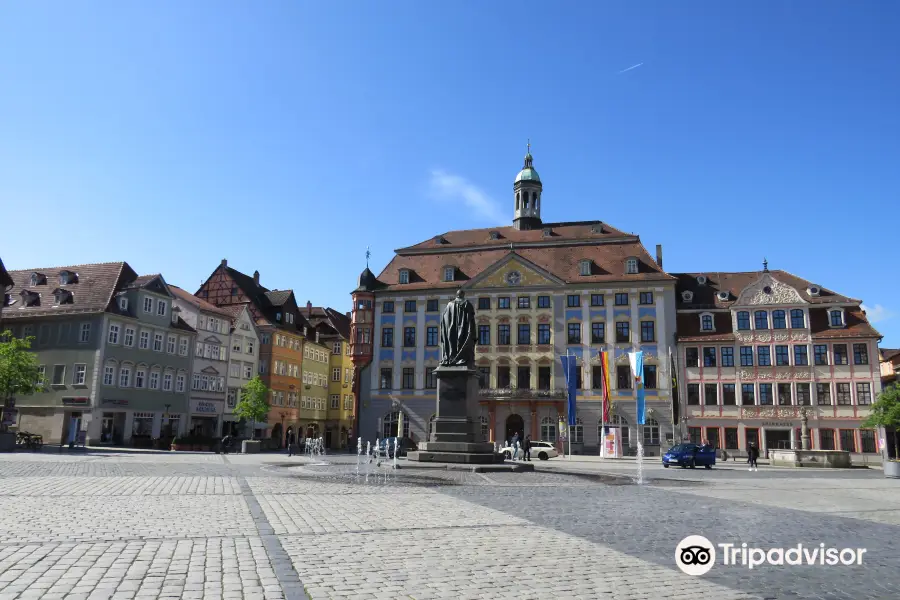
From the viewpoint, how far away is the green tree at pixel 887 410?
45.3m

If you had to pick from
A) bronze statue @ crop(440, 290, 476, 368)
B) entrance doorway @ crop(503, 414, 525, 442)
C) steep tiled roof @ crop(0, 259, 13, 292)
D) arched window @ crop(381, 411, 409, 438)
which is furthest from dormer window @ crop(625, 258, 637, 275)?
steep tiled roof @ crop(0, 259, 13, 292)

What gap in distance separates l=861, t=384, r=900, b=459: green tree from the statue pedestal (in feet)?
108

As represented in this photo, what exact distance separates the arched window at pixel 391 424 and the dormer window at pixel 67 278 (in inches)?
1030

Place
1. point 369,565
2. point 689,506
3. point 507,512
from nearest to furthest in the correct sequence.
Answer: point 369,565 → point 507,512 → point 689,506

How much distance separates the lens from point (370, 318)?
61.9 metres

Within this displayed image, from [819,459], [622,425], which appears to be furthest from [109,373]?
[819,459]

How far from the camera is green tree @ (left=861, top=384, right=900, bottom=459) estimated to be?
149 ft

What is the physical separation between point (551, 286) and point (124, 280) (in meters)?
33.2

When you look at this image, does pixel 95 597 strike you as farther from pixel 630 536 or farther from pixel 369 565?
pixel 630 536

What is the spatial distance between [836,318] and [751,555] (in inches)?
2015

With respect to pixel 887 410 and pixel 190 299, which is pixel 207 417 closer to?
pixel 190 299

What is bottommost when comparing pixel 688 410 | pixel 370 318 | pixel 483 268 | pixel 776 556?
pixel 776 556

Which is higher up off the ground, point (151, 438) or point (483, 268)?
point (483, 268)

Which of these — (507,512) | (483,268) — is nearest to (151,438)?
(483,268)
